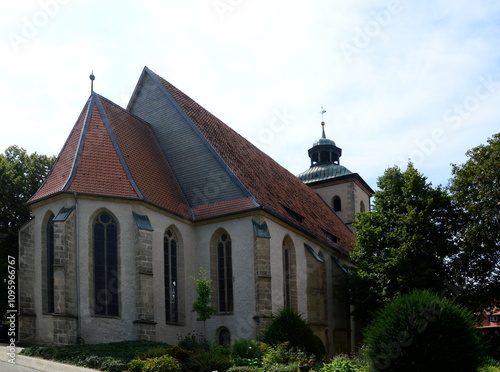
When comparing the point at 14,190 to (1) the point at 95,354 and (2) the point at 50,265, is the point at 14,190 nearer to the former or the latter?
(2) the point at 50,265

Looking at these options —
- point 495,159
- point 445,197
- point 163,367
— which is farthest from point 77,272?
point 495,159

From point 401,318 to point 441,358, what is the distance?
3.80 ft

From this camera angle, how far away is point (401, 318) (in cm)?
1264

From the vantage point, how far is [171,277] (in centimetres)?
2331

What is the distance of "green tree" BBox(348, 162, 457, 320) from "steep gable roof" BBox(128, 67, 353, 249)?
309 centimetres

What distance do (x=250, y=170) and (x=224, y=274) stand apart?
6.17 metres

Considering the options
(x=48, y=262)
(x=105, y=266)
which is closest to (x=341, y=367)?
(x=105, y=266)

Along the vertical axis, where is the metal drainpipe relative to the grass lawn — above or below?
above

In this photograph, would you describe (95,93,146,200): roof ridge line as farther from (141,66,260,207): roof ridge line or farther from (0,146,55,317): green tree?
(0,146,55,317): green tree

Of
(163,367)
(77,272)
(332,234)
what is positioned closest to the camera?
(163,367)

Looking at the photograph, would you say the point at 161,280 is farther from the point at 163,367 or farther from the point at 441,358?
the point at 441,358

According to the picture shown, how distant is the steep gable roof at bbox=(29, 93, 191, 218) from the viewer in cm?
2159

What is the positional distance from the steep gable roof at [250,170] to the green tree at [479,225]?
7.17 metres

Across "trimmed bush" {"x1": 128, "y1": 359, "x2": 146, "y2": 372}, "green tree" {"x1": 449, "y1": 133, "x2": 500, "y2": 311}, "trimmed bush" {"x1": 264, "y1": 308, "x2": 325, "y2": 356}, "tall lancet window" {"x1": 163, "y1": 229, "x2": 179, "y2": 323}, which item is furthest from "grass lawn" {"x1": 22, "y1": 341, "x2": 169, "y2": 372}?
"green tree" {"x1": 449, "y1": 133, "x2": 500, "y2": 311}
